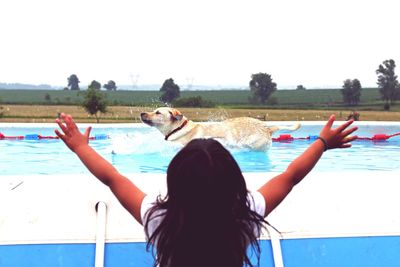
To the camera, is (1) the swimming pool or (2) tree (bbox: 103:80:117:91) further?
(2) tree (bbox: 103:80:117:91)

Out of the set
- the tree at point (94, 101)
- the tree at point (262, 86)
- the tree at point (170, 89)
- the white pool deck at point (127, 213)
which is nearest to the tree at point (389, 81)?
the tree at point (262, 86)

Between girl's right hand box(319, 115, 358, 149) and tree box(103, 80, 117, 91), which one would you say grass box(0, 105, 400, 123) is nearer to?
girl's right hand box(319, 115, 358, 149)

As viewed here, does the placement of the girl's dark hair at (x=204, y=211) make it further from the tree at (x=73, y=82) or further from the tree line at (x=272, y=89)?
the tree at (x=73, y=82)

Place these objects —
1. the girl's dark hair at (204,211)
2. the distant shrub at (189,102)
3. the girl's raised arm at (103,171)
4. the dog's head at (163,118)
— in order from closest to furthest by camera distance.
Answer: the girl's dark hair at (204,211), the girl's raised arm at (103,171), the dog's head at (163,118), the distant shrub at (189,102)

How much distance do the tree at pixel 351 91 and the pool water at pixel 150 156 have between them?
822 inches

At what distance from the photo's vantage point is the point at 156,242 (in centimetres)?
162

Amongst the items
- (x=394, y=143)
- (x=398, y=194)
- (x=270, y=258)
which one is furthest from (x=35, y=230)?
(x=394, y=143)

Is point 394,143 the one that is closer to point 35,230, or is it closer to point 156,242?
point 35,230

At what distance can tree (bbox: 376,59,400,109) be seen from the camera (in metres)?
27.9

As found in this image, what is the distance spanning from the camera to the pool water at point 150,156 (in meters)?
5.76

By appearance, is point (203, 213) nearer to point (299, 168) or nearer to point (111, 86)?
A: point (299, 168)

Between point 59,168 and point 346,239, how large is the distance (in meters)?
3.53

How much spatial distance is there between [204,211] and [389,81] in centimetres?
2795

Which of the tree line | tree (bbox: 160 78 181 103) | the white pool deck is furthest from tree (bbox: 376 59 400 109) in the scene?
the white pool deck
